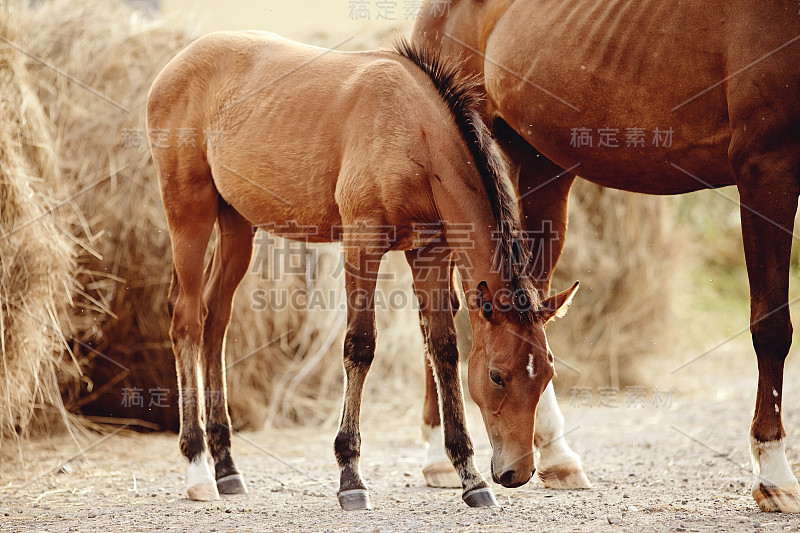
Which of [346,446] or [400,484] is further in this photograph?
[400,484]

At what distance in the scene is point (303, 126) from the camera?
417 centimetres

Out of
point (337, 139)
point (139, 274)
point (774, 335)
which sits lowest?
point (774, 335)

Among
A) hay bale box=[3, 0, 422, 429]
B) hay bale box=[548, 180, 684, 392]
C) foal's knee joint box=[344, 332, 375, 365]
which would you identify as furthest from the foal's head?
hay bale box=[548, 180, 684, 392]

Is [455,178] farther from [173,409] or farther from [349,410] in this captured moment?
[173,409]

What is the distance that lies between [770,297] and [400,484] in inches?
80.8

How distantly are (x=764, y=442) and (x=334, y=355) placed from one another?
11.6 ft

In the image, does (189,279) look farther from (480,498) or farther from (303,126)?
(480,498)

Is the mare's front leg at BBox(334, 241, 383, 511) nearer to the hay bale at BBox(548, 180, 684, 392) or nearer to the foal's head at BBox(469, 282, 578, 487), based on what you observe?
the foal's head at BBox(469, 282, 578, 487)

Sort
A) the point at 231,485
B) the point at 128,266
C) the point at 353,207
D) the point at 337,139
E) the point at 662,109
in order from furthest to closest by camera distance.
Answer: the point at 128,266, the point at 231,485, the point at 337,139, the point at 662,109, the point at 353,207

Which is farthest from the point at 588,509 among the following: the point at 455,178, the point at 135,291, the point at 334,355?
the point at 135,291

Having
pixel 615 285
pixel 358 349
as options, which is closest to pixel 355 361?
pixel 358 349

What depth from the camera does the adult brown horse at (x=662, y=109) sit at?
3.49 m

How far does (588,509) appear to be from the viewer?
364 centimetres

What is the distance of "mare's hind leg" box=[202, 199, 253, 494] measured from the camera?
443 centimetres
